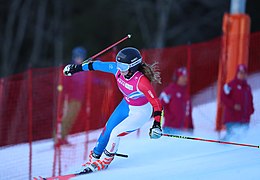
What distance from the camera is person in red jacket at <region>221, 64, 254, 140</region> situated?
977 cm

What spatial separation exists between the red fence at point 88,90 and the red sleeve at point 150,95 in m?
2.96

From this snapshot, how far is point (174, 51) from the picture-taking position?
1155 centimetres

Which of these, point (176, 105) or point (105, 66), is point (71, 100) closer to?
point (176, 105)

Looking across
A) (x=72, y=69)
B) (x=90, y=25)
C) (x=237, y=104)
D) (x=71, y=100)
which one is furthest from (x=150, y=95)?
(x=90, y=25)

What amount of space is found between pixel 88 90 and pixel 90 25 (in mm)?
19970

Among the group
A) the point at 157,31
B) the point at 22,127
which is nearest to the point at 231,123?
the point at 22,127

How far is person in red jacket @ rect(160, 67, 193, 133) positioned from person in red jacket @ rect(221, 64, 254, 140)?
887 mm

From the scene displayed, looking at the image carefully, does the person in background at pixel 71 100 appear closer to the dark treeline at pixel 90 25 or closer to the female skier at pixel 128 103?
the female skier at pixel 128 103

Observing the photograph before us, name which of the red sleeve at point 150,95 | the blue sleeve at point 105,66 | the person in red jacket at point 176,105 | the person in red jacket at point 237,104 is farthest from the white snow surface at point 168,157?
the blue sleeve at point 105,66

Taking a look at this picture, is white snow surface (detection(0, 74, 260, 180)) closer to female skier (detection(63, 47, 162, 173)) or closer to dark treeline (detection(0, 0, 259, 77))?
female skier (detection(63, 47, 162, 173))

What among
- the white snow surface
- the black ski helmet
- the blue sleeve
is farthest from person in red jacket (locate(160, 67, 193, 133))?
the black ski helmet

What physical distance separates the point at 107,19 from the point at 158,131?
918 inches

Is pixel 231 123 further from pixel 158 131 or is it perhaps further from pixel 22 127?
pixel 22 127

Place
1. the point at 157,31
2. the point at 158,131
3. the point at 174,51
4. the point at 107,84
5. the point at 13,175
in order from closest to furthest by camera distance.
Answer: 1. the point at 158,131
2. the point at 13,175
3. the point at 107,84
4. the point at 174,51
5. the point at 157,31
